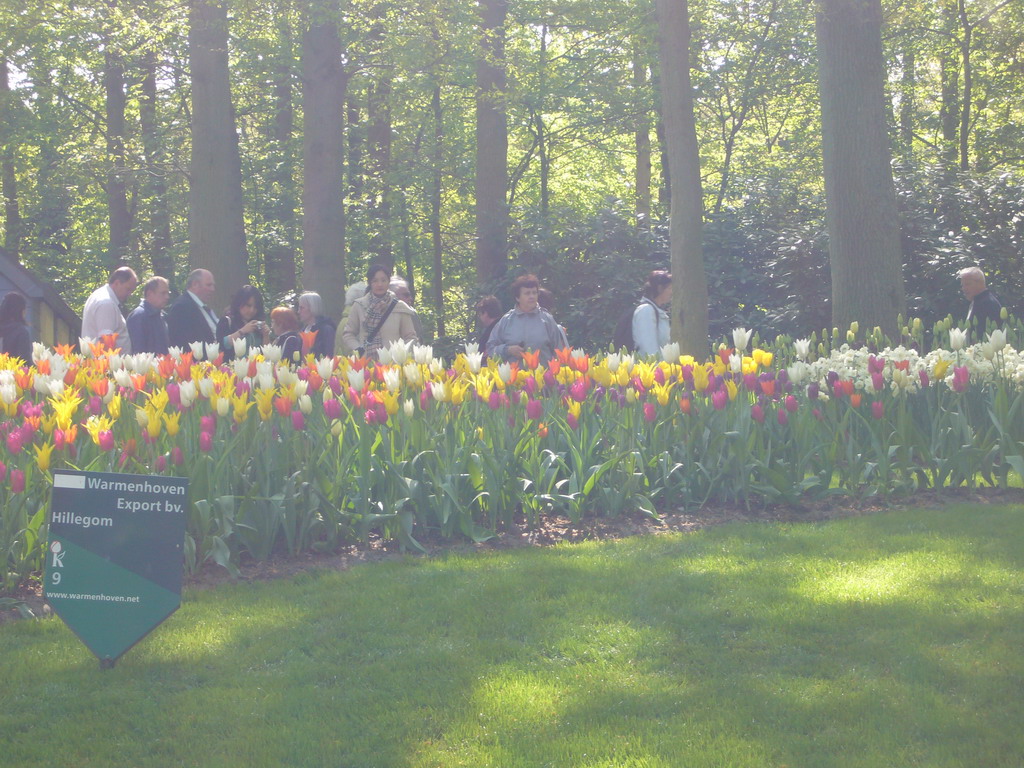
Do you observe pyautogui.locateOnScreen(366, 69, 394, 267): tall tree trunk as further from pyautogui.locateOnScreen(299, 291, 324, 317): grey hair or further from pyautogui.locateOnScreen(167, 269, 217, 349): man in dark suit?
pyautogui.locateOnScreen(167, 269, 217, 349): man in dark suit

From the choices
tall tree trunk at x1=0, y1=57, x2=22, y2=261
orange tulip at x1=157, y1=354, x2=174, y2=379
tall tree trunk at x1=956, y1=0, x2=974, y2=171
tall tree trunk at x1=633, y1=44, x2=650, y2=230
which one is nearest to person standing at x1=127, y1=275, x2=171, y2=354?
orange tulip at x1=157, y1=354, x2=174, y2=379

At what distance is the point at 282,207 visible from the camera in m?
25.6

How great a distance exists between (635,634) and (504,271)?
44.5 feet

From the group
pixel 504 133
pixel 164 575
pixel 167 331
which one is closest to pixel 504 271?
pixel 504 133

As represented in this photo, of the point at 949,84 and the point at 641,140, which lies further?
the point at 641,140

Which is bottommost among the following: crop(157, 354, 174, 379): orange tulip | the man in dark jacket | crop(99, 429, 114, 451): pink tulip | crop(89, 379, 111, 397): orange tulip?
crop(99, 429, 114, 451): pink tulip

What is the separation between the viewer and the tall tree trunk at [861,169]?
10594mm

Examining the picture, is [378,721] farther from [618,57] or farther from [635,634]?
[618,57]

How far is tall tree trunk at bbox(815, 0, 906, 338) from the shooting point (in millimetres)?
10594

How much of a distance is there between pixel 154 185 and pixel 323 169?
42.1 feet

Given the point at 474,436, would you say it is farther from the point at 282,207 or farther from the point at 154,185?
the point at 154,185

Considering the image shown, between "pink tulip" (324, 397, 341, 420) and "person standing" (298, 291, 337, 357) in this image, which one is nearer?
"pink tulip" (324, 397, 341, 420)

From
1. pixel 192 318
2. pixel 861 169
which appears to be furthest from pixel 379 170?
pixel 861 169

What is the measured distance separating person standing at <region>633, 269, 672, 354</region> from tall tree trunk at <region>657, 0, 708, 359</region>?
1757 mm
